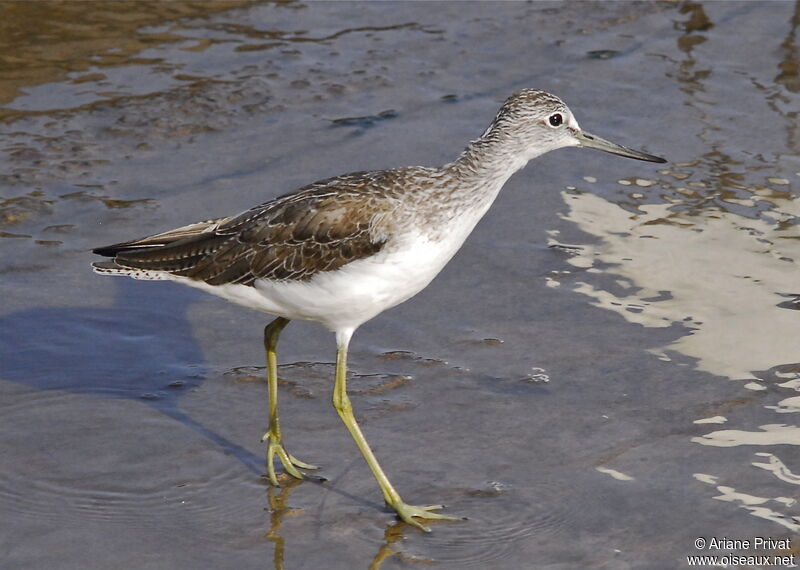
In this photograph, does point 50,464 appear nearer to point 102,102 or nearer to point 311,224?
point 311,224

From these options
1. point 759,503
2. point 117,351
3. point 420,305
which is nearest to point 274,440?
point 117,351

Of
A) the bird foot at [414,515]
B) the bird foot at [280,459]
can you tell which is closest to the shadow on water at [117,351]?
the bird foot at [280,459]

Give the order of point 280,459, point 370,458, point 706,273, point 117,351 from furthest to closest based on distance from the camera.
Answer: point 706,273 → point 117,351 → point 280,459 → point 370,458

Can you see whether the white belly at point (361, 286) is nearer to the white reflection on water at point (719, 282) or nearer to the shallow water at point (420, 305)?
the shallow water at point (420, 305)

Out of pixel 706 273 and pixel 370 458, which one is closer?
pixel 370 458

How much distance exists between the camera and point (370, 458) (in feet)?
22.6

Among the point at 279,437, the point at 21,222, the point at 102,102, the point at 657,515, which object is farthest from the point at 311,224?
the point at 102,102

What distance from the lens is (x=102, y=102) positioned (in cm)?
1187

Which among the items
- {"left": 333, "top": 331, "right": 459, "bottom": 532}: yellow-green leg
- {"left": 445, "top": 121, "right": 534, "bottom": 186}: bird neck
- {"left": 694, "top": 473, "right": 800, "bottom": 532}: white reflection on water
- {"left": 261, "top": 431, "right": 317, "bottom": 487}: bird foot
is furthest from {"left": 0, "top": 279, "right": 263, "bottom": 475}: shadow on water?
{"left": 694, "top": 473, "right": 800, "bottom": 532}: white reflection on water

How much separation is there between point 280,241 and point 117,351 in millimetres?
1992

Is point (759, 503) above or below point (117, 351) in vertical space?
below

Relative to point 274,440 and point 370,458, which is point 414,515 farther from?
point 274,440

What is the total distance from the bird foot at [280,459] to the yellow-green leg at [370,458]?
0.41 meters

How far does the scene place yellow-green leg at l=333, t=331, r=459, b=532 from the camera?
676 centimetres
